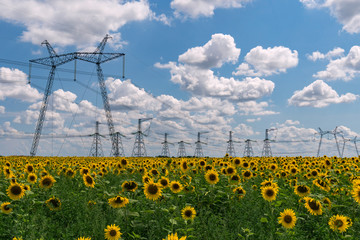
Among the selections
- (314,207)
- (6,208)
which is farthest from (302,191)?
(6,208)

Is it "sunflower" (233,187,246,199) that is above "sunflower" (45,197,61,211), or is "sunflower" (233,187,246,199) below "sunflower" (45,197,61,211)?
above

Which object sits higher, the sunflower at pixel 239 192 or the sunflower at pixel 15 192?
the sunflower at pixel 15 192

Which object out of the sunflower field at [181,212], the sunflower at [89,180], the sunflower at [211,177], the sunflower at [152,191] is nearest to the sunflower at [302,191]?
the sunflower field at [181,212]

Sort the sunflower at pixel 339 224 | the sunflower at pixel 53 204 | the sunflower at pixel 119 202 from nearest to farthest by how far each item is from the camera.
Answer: the sunflower at pixel 339 224
the sunflower at pixel 119 202
the sunflower at pixel 53 204

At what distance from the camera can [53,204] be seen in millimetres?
7414

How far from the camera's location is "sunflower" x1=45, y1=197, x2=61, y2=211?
7352 millimetres

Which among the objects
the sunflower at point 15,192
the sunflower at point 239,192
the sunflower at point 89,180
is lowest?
the sunflower at point 239,192

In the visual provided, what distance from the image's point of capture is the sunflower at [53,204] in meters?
7.35

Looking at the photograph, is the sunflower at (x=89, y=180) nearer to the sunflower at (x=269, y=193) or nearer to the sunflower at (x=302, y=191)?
the sunflower at (x=269, y=193)

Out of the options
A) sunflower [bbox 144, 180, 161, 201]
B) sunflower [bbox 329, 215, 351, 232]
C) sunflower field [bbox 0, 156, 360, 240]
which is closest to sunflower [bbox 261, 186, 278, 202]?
sunflower field [bbox 0, 156, 360, 240]

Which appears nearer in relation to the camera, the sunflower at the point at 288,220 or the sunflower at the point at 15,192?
the sunflower at the point at 288,220

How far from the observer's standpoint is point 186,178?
8766mm

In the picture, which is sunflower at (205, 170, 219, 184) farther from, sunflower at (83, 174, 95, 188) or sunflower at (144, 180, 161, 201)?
sunflower at (83, 174, 95, 188)

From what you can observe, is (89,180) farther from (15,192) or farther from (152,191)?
(152,191)
